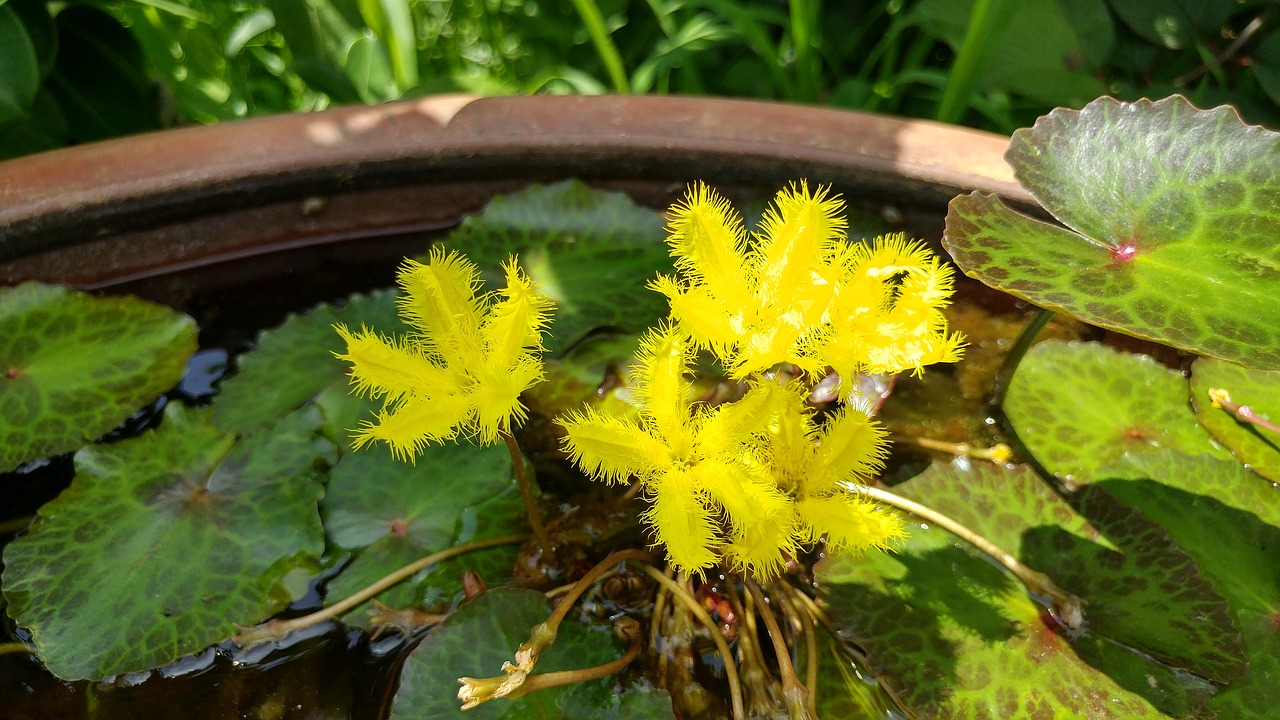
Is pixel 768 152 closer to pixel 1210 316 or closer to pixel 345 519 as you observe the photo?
pixel 1210 316

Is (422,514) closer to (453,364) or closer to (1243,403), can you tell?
(453,364)

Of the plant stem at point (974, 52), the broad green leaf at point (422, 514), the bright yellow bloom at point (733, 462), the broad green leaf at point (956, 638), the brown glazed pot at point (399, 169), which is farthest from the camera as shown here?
the plant stem at point (974, 52)

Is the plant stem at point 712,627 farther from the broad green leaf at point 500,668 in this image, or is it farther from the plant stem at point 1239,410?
the plant stem at point 1239,410

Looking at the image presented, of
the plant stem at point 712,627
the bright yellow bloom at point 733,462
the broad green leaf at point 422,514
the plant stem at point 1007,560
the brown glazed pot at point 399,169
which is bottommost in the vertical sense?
the broad green leaf at point 422,514

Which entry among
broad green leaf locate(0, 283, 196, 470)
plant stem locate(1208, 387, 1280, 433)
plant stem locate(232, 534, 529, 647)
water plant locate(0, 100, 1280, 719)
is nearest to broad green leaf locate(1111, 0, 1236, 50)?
water plant locate(0, 100, 1280, 719)

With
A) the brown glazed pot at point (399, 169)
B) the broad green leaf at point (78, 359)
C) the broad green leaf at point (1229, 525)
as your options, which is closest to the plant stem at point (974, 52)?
the brown glazed pot at point (399, 169)

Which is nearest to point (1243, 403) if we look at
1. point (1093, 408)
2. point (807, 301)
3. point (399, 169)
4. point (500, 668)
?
point (1093, 408)

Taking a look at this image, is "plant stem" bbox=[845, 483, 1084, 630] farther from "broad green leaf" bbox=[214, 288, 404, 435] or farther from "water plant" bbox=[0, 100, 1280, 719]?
"broad green leaf" bbox=[214, 288, 404, 435]
